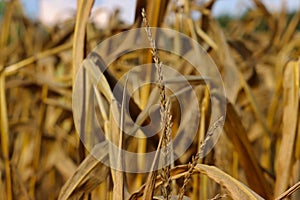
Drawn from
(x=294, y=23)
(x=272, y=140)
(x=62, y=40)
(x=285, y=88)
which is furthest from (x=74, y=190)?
(x=294, y=23)

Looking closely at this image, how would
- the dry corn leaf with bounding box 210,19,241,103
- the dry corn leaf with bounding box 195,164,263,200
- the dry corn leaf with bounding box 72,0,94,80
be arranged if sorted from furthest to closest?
the dry corn leaf with bounding box 210,19,241,103 < the dry corn leaf with bounding box 72,0,94,80 < the dry corn leaf with bounding box 195,164,263,200

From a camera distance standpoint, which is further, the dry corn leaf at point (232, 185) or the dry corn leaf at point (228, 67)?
the dry corn leaf at point (228, 67)

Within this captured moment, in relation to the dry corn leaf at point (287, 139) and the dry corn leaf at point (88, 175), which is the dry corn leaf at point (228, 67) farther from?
the dry corn leaf at point (88, 175)

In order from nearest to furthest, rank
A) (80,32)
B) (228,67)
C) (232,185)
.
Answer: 1. (232,185)
2. (80,32)
3. (228,67)

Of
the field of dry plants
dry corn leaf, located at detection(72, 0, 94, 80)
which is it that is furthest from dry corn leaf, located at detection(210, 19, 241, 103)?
dry corn leaf, located at detection(72, 0, 94, 80)

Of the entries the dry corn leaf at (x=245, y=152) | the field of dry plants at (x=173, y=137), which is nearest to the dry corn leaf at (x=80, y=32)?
the field of dry plants at (x=173, y=137)

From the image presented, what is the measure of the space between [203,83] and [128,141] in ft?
0.31

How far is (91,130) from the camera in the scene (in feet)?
1.54

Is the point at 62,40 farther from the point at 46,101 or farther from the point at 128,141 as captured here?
the point at 128,141

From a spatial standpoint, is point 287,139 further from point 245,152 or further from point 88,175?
point 88,175

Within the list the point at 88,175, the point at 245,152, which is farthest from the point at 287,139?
the point at 88,175

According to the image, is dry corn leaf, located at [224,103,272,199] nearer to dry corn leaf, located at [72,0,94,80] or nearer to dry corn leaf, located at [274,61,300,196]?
dry corn leaf, located at [274,61,300,196]

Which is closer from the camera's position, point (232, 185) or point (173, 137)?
point (232, 185)

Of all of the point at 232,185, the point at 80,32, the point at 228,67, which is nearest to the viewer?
the point at 232,185
